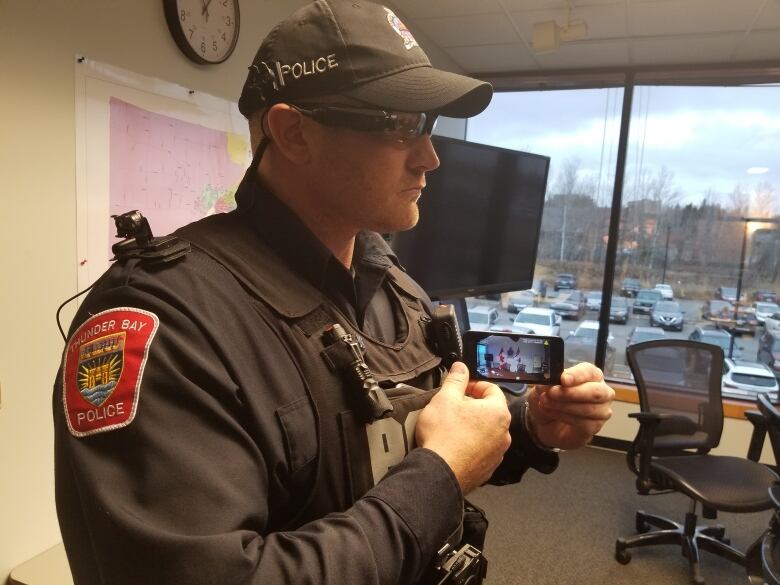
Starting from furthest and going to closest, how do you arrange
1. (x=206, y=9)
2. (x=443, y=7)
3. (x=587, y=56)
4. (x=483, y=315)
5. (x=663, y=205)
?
(x=483, y=315) → (x=663, y=205) → (x=587, y=56) → (x=443, y=7) → (x=206, y=9)

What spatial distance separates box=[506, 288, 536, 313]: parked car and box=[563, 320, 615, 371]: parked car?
0.40 m

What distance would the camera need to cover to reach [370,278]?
1006mm

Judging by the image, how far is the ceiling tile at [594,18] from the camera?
2990 mm

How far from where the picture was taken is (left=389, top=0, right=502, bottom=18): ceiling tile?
3.00m

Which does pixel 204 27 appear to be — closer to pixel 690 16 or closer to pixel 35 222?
pixel 35 222

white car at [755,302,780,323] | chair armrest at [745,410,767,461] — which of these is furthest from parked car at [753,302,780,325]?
chair armrest at [745,410,767,461]

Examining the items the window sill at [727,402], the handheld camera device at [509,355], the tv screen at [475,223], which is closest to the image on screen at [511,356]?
the handheld camera device at [509,355]

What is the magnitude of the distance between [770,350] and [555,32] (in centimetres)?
263

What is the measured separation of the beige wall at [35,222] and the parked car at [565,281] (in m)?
3.46

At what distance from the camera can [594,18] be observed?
3107 mm

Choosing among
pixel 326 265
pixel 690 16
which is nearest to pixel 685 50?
pixel 690 16

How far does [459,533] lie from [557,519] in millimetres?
2527

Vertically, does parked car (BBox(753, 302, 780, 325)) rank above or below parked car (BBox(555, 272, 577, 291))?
below

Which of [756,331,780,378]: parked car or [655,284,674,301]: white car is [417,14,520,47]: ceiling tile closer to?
[655,284,674,301]: white car
